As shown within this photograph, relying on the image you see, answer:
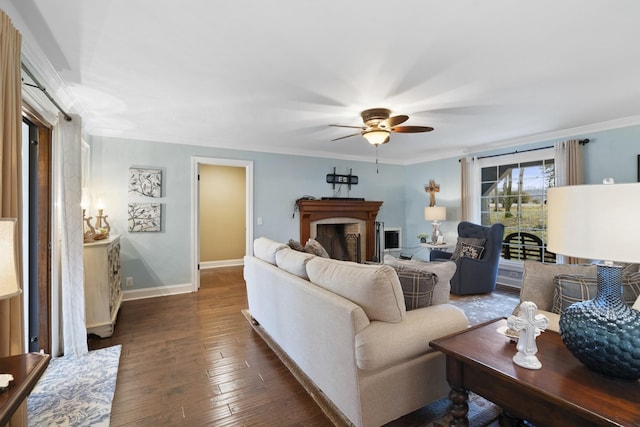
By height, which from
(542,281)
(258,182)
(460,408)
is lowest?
(460,408)

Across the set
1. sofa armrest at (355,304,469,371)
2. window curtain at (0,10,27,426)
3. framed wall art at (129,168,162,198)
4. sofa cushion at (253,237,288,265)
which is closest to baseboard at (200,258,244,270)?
framed wall art at (129,168,162,198)

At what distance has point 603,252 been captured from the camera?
1063 millimetres

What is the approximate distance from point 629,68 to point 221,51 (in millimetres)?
3222

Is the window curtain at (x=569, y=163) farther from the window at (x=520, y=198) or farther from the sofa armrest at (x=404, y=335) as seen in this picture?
the sofa armrest at (x=404, y=335)

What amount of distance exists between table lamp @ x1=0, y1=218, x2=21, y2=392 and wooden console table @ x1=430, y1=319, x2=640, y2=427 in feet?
5.67

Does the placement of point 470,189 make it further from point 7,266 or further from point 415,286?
point 7,266

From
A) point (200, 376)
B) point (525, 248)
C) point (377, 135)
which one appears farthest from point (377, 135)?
point (525, 248)

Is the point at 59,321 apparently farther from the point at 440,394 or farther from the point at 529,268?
the point at 529,268

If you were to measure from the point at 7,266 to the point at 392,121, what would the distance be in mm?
3067

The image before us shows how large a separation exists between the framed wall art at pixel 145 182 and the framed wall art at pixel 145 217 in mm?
163

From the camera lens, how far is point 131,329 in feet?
10.7

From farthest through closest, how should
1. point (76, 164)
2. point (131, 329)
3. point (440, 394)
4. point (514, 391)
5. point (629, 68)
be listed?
point (131, 329) < point (76, 164) < point (629, 68) < point (440, 394) < point (514, 391)

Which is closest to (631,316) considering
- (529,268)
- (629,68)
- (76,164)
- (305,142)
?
(529,268)

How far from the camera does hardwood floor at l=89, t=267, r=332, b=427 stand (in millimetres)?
1887
